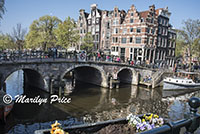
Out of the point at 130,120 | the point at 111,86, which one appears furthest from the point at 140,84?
the point at 130,120

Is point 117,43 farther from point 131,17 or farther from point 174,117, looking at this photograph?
point 174,117

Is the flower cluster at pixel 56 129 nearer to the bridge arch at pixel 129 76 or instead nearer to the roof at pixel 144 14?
the bridge arch at pixel 129 76

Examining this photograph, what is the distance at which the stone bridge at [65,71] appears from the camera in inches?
732

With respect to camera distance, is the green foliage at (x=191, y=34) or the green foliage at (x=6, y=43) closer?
the green foliage at (x=191, y=34)

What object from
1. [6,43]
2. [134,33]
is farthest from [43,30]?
[6,43]

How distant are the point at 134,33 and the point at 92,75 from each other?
48.2 ft

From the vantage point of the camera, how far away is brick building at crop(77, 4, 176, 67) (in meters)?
35.6

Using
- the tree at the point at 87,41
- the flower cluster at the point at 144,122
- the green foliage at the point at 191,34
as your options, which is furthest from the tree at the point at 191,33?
the flower cluster at the point at 144,122

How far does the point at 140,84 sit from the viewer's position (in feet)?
101

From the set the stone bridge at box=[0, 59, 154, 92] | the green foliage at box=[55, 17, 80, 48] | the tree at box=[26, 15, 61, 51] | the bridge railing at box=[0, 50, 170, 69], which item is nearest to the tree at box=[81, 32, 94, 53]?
the green foliage at box=[55, 17, 80, 48]

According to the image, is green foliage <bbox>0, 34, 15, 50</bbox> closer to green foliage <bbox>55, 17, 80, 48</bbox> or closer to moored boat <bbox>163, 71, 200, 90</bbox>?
green foliage <bbox>55, 17, 80, 48</bbox>

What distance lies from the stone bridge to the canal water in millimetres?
1954

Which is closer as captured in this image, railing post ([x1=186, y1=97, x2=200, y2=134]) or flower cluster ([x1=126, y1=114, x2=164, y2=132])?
railing post ([x1=186, y1=97, x2=200, y2=134])

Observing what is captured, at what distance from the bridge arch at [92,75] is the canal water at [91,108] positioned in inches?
83.5
